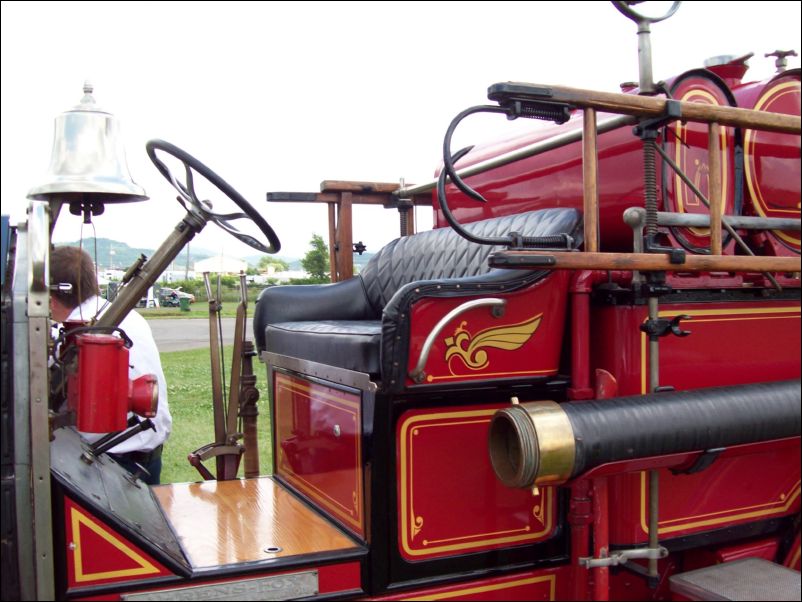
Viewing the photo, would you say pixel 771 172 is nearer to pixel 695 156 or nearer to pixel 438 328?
pixel 695 156

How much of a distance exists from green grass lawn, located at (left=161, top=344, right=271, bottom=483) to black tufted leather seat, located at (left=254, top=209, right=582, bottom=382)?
1.91 meters

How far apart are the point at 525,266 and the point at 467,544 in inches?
32.7

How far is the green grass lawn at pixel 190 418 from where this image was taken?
5.13 m

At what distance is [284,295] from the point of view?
3.38 m

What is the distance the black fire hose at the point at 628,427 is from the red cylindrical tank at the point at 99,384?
97cm

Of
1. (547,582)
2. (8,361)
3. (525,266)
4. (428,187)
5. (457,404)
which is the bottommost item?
(547,582)

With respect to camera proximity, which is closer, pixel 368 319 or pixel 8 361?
pixel 8 361

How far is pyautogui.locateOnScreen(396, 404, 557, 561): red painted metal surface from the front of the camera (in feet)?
7.11

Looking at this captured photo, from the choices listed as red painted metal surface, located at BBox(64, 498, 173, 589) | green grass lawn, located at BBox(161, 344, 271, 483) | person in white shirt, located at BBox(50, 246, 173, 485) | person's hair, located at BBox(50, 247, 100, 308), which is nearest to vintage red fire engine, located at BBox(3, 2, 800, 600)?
red painted metal surface, located at BBox(64, 498, 173, 589)

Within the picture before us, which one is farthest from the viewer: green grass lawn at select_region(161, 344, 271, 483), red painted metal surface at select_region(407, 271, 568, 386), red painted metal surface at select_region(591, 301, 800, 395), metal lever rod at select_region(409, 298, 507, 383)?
green grass lawn at select_region(161, 344, 271, 483)

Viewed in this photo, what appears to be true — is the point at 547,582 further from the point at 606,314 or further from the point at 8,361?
the point at 8,361

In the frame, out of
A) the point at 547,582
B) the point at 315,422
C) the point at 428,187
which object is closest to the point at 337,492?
the point at 315,422

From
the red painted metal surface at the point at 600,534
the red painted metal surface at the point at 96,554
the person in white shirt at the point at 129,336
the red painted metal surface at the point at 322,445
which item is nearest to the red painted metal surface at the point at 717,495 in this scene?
the red painted metal surface at the point at 600,534

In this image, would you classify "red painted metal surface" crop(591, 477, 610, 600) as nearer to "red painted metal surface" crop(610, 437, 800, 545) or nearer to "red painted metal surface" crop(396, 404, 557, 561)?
"red painted metal surface" crop(610, 437, 800, 545)
